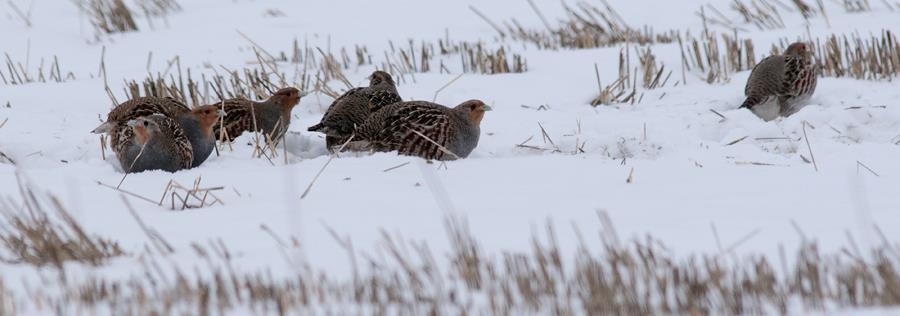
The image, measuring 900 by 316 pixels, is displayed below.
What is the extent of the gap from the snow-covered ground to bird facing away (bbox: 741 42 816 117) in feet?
0.56

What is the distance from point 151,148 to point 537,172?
6.96ft

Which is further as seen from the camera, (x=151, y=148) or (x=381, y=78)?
(x=381, y=78)

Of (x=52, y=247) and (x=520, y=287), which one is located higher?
(x=52, y=247)

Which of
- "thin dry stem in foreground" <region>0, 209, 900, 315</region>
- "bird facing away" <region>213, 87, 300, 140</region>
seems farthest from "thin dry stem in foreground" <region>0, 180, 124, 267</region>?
"bird facing away" <region>213, 87, 300, 140</region>

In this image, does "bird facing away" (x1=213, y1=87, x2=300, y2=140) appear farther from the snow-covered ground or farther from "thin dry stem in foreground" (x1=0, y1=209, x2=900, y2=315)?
"thin dry stem in foreground" (x1=0, y1=209, x2=900, y2=315)

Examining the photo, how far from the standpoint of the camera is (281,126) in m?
7.78

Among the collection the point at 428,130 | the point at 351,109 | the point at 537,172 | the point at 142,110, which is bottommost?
the point at 537,172

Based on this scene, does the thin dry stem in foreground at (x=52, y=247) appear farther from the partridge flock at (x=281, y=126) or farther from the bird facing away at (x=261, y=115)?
the bird facing away at (x=261, y=115)

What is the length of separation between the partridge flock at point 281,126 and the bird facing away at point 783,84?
2.51 metres

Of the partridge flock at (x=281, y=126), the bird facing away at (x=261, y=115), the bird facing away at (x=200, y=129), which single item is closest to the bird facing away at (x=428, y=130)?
the partridge flock at (x=281, y=126)

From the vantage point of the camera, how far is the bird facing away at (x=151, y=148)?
6.44 meters

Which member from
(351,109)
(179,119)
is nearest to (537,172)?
(351,109)

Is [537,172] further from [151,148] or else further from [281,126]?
[281,126]

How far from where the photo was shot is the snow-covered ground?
451 centimetres
